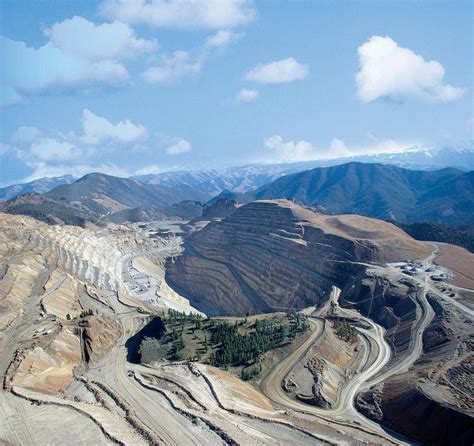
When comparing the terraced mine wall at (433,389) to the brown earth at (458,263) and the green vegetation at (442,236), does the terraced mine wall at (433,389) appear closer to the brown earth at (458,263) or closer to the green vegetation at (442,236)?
the brown earth at (458,263)

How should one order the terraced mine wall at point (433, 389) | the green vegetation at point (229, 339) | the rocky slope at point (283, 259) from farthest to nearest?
the rocky slope at point (283, 259) → the green vegetation at point (229, 339) → the terraced mine wall at point (433, 389)

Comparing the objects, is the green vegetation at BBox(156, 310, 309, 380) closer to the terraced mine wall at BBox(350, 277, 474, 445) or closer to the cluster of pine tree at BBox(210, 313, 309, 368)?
the cluster of pine tree at BBox(210, 313, 309, 368)

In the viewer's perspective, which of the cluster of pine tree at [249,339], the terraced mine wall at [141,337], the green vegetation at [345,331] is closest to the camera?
the cluster of pine tree at [249,339]

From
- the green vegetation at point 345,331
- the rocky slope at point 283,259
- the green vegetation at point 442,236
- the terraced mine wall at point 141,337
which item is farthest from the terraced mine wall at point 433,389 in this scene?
the green vegetation at point 442,236

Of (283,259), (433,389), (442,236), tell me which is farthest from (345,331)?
(442,236)

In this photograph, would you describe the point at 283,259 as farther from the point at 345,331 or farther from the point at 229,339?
the point at 229,339

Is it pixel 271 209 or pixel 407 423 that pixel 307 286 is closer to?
pixel 271 209

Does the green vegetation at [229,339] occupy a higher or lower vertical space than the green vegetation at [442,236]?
lower
